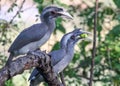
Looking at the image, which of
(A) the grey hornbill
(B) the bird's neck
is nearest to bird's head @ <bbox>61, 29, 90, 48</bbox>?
(A) the grey hornbill

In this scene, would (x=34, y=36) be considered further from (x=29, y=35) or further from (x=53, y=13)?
(x=53, y=13)

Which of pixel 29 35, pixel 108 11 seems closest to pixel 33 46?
pixel 29 35

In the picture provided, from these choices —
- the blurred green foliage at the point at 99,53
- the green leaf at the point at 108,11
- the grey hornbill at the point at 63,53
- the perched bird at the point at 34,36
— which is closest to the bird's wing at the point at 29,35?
the perched bird at the point at 34,36

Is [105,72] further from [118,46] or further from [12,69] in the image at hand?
[12,69]

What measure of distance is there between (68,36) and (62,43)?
0.27 ft

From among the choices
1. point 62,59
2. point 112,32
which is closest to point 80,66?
point 112,32

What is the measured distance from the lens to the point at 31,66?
3.01 metres

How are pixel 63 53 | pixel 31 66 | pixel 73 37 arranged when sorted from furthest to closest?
1. pixel 63 53
2. pixel 73 37
3. pixel 31 66

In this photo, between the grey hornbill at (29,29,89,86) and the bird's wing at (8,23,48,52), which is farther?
the grey hornbill at (29,29,89,86)

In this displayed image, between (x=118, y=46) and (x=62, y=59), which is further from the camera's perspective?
(x=118, y=46)

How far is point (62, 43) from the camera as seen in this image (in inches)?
165

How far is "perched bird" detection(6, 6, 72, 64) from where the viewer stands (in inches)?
155

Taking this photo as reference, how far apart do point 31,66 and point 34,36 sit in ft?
3.40

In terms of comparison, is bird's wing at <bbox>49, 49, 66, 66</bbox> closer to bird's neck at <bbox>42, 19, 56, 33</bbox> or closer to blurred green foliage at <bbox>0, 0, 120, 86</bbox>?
bird's neck at <bbox>42, 19, 56, 33</bbox>
